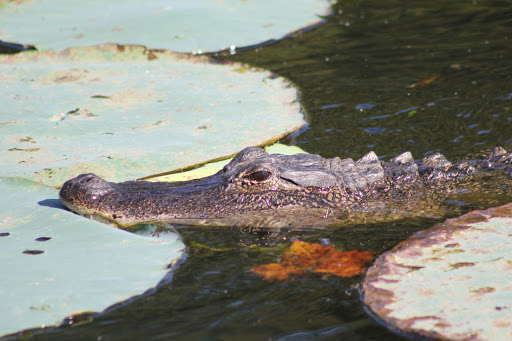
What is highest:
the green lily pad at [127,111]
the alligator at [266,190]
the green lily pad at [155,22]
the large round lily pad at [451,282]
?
the green lily pad at [155,22]

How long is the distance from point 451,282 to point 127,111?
3.52 meters

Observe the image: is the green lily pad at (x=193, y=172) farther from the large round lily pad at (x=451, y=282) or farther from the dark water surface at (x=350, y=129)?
the large round lily pad at (x=451, y=282)

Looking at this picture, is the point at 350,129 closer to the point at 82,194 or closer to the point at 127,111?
the point at 127,111

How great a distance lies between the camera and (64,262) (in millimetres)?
2941

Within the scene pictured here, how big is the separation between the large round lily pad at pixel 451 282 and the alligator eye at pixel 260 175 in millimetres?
1136

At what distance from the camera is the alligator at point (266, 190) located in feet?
12.1

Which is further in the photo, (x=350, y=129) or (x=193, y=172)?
(x=350, y=129)

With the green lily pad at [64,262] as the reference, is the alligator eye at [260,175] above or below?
above

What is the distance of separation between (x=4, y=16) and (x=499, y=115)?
249 inches

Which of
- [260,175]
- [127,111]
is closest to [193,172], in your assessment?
[260,175]

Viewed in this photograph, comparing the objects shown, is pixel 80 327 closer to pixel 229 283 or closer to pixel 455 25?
pixel 229 283

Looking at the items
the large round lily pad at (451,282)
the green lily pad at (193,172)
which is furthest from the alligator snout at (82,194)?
the large round lily pad at (451,282)

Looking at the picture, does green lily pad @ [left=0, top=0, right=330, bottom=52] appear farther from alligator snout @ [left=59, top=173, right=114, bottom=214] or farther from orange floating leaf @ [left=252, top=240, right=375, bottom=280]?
orange floating leaf @ [left=252, top=240, right=375, bottom=280]

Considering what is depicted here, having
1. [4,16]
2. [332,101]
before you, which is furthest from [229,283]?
[4,16]
